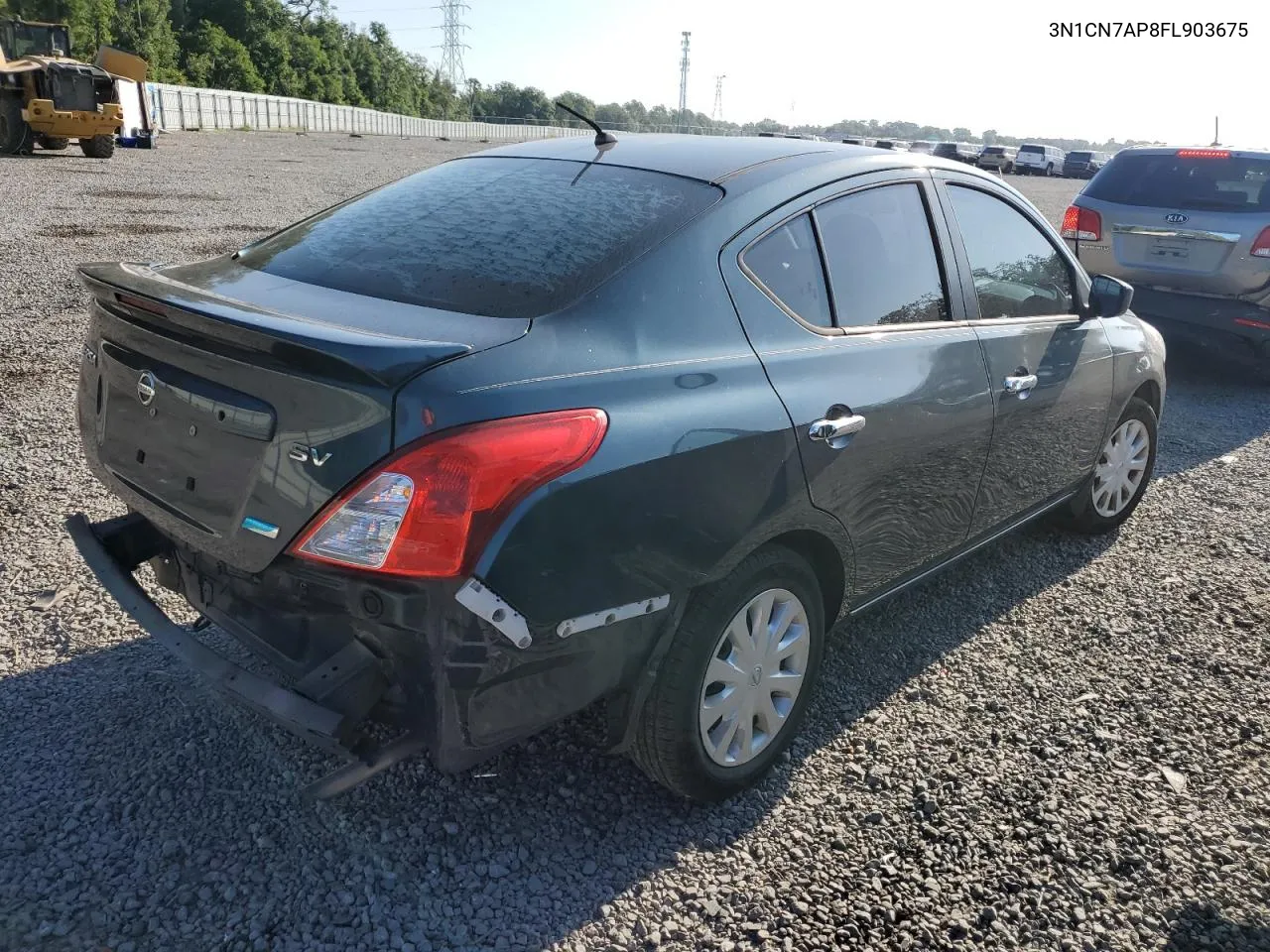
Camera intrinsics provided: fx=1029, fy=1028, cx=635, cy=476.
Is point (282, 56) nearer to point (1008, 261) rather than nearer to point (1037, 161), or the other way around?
point (1037, 161)

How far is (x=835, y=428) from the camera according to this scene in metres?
2.81

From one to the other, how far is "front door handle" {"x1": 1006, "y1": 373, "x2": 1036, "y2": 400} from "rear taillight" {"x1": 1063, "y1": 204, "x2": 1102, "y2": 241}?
500 centimetres

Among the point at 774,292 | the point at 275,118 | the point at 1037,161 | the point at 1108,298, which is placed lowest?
the point at 1108,298

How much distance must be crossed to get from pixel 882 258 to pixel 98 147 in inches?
934

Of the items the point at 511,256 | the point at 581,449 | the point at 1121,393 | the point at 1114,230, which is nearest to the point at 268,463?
the point at 581,449

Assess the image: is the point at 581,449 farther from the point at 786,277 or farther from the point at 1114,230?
the point at 1114,230

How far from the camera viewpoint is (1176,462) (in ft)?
20.4

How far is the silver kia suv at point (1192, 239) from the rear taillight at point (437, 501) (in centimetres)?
704

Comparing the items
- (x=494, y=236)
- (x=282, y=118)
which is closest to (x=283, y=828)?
(x=494, y=236)

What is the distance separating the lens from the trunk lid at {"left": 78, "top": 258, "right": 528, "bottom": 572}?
2.13m

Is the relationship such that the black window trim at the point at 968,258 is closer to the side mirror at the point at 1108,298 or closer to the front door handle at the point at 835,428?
the side mirror at the point at 1108,298

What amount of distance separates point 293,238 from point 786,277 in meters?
1.53

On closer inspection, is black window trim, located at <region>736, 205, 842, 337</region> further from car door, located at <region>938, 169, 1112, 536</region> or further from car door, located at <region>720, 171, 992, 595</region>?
car door, located at <region>938, 169, 1112, 536</region>

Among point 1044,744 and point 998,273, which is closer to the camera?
point 1044,744
